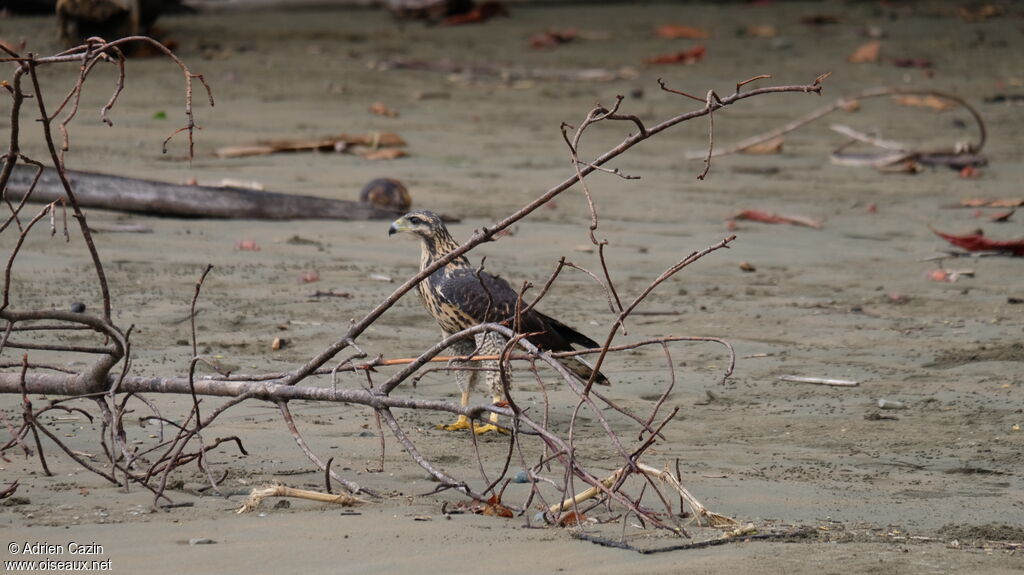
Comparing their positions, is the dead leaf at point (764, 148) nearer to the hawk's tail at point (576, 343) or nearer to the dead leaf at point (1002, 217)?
the dead leaf at point (1002, 217)

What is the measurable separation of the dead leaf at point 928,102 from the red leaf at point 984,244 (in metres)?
4.95

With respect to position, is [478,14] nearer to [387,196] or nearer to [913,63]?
[913,63]

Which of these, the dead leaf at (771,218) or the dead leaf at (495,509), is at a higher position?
the dead leaf at (495,509)

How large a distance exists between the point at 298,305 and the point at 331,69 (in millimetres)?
7889

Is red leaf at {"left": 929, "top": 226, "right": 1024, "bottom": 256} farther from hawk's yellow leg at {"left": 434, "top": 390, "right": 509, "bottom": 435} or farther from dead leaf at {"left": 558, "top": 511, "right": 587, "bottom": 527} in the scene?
dead leaf at {"left": 558, "top": 511, "right": 587, "bottom": 527}

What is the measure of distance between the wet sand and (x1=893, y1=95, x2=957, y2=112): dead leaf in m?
0.19

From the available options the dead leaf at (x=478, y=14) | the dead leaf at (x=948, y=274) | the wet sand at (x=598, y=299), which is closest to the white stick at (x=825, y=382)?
the wet sand at (x=598, y=299)

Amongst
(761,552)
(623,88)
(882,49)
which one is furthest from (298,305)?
(882,49)

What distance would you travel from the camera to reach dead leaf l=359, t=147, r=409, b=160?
10328mm

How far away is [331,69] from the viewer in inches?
558

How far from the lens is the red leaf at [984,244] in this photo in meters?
8.05

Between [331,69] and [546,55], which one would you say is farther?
[546,55]

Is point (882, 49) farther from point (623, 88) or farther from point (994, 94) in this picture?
point (623, 88)

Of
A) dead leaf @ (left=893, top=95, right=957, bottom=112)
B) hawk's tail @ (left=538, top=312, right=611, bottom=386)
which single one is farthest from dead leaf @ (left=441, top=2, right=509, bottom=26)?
hawk's tail @ (left=538, top=312, right=611, bottom=386)
